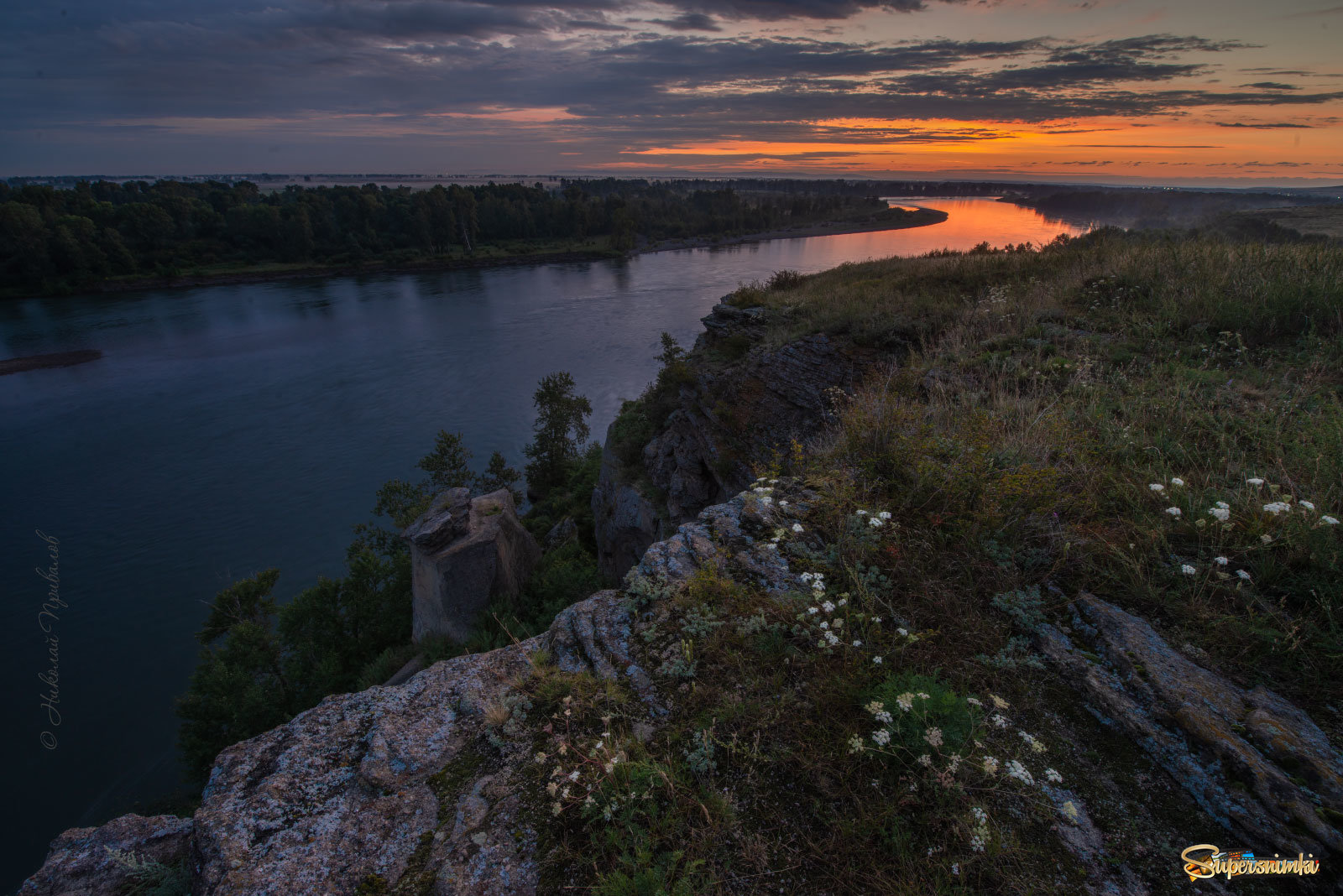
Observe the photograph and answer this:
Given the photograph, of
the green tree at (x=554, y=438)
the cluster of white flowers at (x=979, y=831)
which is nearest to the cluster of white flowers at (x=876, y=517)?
the cluster of white flowers at (x=979, y=831)

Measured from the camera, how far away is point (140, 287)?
6888 centimetres

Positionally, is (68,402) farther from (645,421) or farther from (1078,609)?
(1078,609)

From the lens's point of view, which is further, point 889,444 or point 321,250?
point 321,250

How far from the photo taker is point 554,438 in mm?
30203

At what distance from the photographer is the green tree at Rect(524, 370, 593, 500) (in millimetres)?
29688

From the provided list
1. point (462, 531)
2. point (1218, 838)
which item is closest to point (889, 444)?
point (1218, 838)

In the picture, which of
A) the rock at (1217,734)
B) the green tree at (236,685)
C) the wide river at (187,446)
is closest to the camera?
the rock at (1217,734)

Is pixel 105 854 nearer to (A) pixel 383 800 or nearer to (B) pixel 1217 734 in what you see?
(A) pixel 383 800

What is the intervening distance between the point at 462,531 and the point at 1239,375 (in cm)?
1669

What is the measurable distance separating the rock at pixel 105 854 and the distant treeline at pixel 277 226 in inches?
3686

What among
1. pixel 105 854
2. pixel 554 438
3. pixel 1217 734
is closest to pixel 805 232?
pixel 554 438

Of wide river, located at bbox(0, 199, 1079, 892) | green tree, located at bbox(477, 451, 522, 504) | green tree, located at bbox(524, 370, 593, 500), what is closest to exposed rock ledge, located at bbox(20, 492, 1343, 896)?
wide river, located at bbox(0, 199, 1079, 892)

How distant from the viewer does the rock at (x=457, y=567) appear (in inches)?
621

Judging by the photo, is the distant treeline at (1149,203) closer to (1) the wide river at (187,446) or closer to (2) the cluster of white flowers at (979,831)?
(1) the wide river at (187,446)
